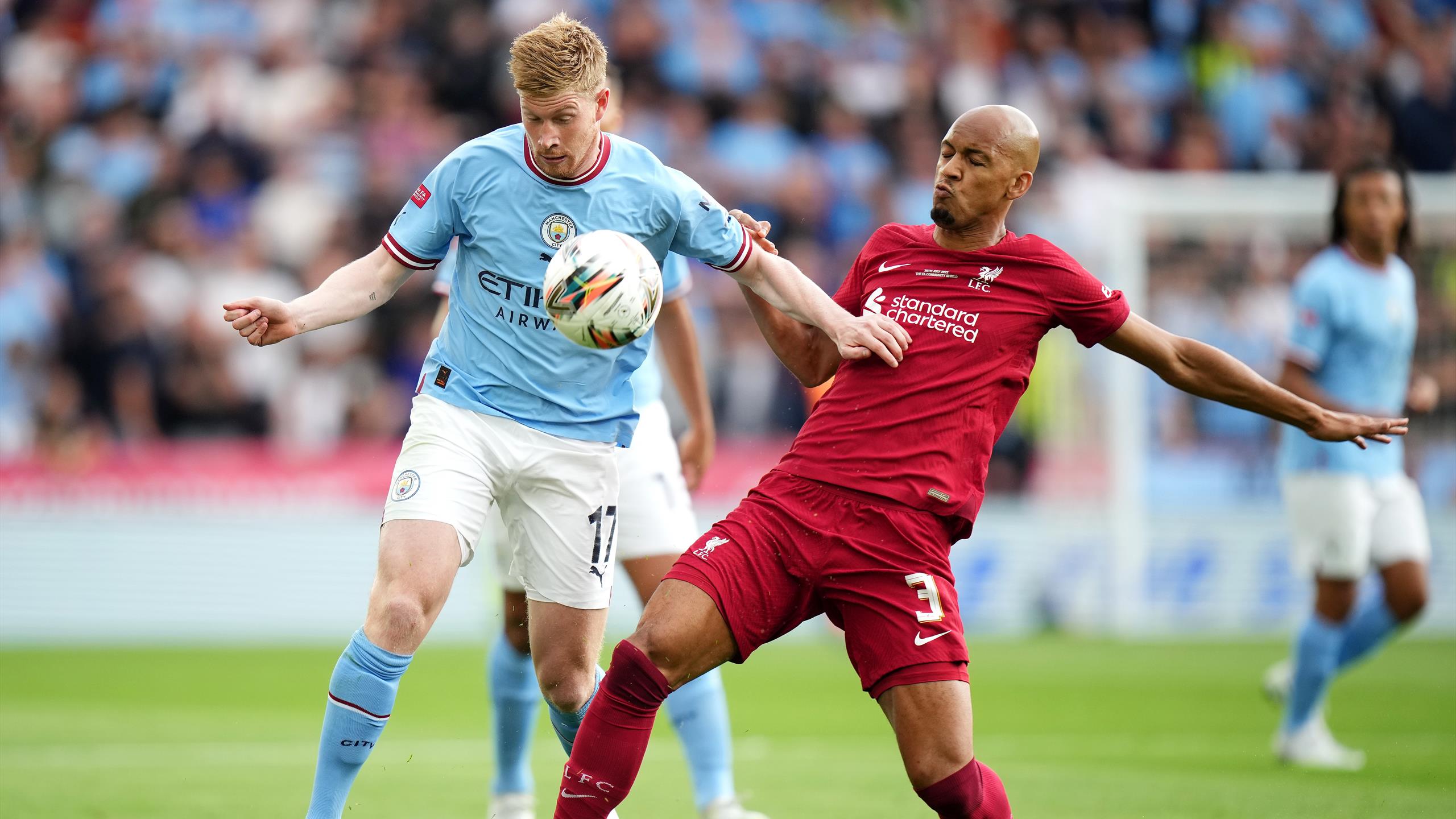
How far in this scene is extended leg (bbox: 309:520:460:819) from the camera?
525 cm

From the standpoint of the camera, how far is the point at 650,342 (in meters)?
6.11

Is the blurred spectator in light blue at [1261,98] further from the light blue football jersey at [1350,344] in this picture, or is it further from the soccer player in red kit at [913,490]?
the soccer player in red kit at [913,490]

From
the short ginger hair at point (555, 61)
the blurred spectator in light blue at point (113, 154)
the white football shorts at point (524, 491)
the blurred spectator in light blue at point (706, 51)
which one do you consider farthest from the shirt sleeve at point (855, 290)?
the blurred spectator in light blue at point (706, 51)

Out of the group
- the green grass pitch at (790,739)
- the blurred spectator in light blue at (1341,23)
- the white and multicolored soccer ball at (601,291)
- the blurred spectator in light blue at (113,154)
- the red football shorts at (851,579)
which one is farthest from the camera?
the blurred spectator in light blue at (1341,23)

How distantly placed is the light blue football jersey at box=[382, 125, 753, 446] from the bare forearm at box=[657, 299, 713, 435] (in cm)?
106

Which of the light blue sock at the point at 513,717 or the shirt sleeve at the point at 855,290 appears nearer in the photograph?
the shirt sleeve at the point at 855,290

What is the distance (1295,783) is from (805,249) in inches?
434

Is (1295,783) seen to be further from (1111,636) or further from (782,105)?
(782,105)

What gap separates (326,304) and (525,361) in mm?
660

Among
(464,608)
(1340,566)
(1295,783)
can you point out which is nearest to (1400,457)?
(1340,566)

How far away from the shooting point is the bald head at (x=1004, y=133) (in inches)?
214

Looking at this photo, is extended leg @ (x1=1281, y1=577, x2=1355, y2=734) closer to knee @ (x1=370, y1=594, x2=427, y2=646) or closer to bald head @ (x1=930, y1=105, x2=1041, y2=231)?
bald head @ (x1=930, y1=105, x2=1041, y2=231)

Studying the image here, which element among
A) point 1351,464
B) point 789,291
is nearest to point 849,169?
point 1351,464

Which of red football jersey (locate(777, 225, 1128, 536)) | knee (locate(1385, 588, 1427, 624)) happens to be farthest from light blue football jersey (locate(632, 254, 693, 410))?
knee (locate(1385, 588, 1427, 624))
